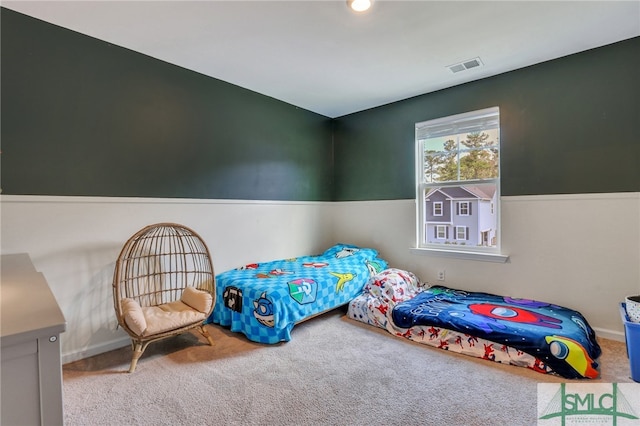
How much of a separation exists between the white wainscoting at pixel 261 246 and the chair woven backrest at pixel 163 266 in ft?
0.41

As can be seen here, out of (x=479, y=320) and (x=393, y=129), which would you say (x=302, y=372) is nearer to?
(x=479, y=320)

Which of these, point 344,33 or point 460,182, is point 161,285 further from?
point 460,182

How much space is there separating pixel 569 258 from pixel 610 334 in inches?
25.6

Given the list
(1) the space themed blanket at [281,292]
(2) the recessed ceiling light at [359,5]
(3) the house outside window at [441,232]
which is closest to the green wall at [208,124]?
(3) the house outside window at [441,232]

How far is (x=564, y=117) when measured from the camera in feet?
8.95

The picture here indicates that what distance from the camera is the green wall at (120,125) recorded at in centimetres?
210

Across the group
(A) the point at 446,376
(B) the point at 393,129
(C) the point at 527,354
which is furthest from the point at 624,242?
(B) the point at 393,129

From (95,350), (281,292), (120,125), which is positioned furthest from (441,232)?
(95,350)

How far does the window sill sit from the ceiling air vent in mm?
1840

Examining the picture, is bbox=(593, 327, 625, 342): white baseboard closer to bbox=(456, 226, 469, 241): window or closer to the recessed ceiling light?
bbox=(456, 226, 469, 241): window

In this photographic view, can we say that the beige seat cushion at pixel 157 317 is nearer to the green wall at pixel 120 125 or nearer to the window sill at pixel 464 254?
the green wall at pixel 120 125

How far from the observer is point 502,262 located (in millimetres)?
3047

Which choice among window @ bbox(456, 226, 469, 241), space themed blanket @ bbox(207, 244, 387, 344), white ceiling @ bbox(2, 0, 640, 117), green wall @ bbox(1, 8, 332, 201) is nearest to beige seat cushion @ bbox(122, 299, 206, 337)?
space themed blanket @ bbox(207, 244, 387, 344)

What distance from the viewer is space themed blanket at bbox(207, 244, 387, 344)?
250 centimetres
